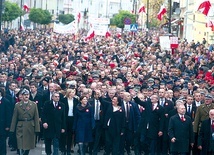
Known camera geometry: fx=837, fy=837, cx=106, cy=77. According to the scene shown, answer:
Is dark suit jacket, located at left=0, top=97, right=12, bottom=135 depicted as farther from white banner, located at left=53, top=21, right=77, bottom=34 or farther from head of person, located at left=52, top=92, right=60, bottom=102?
white banner, located at left=53, top=21, right=77, bottom=34

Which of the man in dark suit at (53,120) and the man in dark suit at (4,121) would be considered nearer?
the man in dark suit at (4,121)

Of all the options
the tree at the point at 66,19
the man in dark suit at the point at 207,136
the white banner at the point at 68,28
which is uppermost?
the tree at the point at 66,19

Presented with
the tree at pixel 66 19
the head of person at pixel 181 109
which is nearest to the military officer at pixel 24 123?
the head of person at pixel 181 109

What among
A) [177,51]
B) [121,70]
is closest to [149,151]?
[121,70]

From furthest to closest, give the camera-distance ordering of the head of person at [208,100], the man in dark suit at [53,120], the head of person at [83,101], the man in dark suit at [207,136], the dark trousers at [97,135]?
the dark trousers at [97,135] < the head of person at [83,101] < the man in dark suit at [53,120] < the head of person at [208,100] < the man in dark suit at [207,136]

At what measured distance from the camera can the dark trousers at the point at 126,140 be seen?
21328mm

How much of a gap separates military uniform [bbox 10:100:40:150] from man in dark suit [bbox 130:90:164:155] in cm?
292

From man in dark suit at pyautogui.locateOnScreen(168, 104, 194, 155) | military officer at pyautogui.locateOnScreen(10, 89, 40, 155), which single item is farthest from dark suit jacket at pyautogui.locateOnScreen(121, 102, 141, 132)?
military officer at pyautogui.locateOnScreen(10, 89, 40, 155)

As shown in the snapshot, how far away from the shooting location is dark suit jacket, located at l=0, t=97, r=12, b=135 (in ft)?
66.0

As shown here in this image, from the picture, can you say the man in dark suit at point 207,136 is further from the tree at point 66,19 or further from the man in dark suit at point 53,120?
the tree at point 66,19

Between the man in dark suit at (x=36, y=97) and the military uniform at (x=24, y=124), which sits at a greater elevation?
the man in dark suit at (x=36, y=97)

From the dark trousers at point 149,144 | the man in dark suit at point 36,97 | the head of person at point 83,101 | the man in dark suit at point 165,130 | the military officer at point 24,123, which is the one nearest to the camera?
the military officer at point 24,123

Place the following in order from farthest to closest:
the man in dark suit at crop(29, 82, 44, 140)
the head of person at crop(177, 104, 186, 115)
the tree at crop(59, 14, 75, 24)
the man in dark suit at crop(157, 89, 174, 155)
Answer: the tree at crop(59, 14, 75, 24), the man in dark suit at crop(29, 82, 44, 140), the man in dark suit at crop(157, 89, 174, 155), the head of person at crop(177, 104, 186, 115)

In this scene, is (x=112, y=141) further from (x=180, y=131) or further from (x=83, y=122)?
(x=180, y=131)
